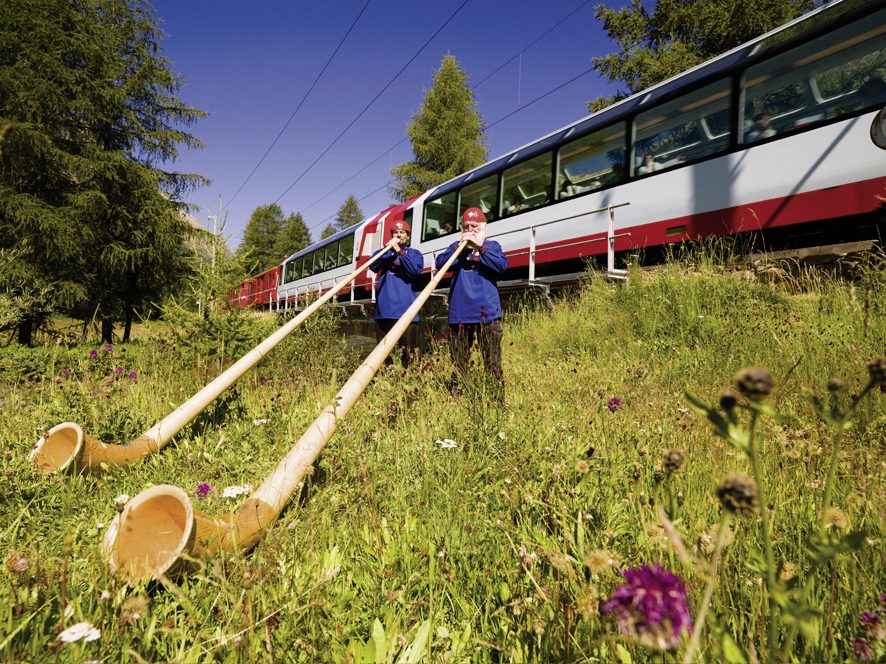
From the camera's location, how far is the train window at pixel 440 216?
10.8 m

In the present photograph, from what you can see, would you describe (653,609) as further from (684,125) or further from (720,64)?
(720,64)

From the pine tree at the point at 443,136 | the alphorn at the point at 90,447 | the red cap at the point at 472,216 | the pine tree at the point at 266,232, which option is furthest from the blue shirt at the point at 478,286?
the pine tree at the point at 266,232

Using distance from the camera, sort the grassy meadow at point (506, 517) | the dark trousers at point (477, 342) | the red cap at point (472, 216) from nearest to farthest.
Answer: the grassy meadow at point (506, 517) < the dark trousers at point (477, 342) < the red cap at point (472, 216)

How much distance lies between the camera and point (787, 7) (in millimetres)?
12477

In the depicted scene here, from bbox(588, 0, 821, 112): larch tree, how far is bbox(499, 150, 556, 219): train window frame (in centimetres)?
866

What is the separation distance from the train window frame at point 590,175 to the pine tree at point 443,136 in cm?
1864

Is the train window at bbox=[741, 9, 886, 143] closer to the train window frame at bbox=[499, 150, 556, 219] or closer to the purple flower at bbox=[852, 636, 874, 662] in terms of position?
the train window frame at bbox=[499, 150, 556, 219]

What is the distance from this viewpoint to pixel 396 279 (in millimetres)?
4828

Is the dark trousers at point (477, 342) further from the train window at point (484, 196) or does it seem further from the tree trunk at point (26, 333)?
the tree trunk at point (26, 333)

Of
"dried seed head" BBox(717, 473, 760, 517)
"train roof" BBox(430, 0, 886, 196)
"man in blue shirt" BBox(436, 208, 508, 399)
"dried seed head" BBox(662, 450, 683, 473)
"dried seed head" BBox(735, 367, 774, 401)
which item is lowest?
"dried seed head" BBox(662, 450, 683, 473)

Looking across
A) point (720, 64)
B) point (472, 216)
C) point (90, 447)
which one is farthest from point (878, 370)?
point (720, 64)

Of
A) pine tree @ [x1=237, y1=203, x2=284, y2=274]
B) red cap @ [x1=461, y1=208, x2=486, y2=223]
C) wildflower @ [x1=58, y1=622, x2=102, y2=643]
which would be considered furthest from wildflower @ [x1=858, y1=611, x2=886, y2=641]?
pine tree @ [x1=237, y1=203, x2=284, y2=274]

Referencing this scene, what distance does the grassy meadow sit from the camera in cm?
89

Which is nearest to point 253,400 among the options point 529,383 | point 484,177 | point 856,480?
point 529,383
